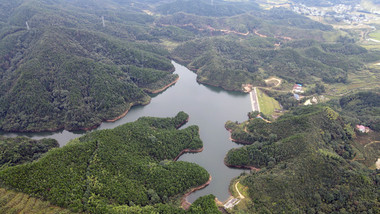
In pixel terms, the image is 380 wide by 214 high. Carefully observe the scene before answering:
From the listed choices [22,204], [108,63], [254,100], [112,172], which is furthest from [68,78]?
[254,100]

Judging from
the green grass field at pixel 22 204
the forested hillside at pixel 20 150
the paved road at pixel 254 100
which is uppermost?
the green grass field at pixel 22 204

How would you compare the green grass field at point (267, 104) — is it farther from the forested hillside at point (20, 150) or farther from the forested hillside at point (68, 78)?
the forested hillside at point (20, 150)

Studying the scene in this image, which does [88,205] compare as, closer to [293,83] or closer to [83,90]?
[83,90]

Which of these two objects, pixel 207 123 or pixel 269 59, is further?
pixel 269 59

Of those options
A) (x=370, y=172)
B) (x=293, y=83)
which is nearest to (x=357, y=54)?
(x=293, y=83)

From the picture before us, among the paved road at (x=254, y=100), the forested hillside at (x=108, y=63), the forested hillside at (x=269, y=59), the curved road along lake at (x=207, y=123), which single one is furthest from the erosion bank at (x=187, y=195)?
the forested hillside at (x=269, y=59)

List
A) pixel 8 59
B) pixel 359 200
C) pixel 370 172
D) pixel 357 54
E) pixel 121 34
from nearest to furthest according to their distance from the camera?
pixel 359 200, pixel 370 172, pixel 8 59, pixel 357 54, pixel 121 34

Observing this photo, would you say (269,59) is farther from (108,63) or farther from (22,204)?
(22,204)
